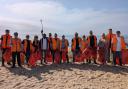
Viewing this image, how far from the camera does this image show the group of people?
15195 mm

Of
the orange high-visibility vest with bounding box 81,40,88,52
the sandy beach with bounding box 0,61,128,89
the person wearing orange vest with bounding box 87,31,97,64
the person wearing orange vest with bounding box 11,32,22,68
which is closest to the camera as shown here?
the sandy beach with bounding box 0,61,128,89

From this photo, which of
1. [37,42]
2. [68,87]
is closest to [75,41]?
[37,42]

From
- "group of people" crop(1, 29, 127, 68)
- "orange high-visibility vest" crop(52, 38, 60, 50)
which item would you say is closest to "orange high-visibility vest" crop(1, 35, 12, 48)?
"group of people" crop(1, 29, 127, 68)

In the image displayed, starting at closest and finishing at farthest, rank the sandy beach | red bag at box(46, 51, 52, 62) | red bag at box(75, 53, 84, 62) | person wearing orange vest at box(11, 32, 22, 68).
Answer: the sandy beach
person wearing orange vest at box(11, 32, 22, 68)
red bag at box(75, 53, 84, 62)
red bag at box(46, 51, 52, 62)

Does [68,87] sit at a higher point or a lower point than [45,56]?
lower

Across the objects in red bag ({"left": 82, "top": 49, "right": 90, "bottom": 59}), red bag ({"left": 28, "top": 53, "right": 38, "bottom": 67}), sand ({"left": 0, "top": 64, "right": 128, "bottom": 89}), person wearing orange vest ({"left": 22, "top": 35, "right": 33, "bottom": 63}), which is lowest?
sand ({"left": 0, "top": 64, "right": 128, "bottom": 89})

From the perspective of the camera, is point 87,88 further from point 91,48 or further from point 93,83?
point 91,48

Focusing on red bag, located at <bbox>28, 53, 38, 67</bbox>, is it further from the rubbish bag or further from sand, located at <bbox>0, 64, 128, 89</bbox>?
the rubbish bag

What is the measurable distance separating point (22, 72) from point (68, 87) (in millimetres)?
3044

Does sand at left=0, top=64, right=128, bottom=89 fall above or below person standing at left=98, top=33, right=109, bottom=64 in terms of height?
below

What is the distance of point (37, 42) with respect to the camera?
15945 mm

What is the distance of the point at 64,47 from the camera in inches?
637

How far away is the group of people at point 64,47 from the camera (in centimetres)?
1520

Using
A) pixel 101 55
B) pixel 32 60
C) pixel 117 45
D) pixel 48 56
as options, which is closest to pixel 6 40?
pixel 32 60
